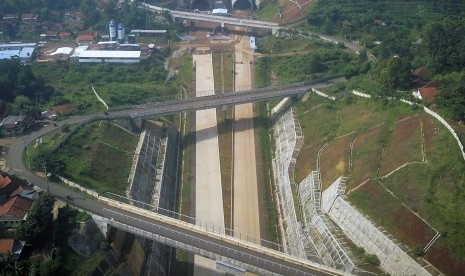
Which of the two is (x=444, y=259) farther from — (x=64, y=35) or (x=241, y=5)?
(x=241, y=5)

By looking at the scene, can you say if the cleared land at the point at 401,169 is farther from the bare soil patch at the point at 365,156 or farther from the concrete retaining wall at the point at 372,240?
the concrete retaining wall at the point at 372,240

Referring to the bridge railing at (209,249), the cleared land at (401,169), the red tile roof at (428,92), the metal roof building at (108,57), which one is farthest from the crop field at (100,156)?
the red tile roof at (428,92)

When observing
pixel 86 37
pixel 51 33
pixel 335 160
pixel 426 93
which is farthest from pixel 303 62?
pixel 51 33

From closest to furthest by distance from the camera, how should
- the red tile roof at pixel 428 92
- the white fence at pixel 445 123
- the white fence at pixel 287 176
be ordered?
the white fence at pixel 445 123 < the white fence at pixel 287 176 < the red tile roof at pixel 428 92

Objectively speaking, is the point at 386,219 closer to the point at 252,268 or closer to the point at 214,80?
the point at 252,268

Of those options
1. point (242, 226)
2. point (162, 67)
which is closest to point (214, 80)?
point (162, 67)
